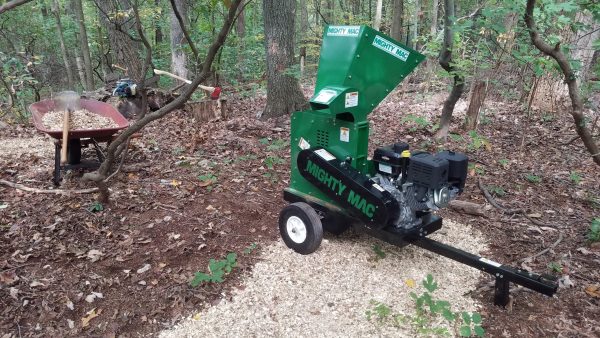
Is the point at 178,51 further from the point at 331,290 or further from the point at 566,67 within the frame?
the point at 566,67

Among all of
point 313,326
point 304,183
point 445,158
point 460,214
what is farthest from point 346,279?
point 460,214

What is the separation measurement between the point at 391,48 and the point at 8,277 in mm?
3583

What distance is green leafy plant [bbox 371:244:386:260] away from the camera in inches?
141

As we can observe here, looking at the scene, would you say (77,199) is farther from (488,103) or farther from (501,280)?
(488,103)

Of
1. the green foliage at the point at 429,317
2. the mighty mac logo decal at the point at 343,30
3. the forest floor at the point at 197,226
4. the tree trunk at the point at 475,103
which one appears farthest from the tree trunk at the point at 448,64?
the green foliage at the point at 429,317

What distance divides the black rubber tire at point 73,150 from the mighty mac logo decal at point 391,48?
3.88 meters

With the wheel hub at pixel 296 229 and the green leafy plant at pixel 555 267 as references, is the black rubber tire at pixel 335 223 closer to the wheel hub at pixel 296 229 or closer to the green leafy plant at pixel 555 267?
the wheel hub at pixel 296 229

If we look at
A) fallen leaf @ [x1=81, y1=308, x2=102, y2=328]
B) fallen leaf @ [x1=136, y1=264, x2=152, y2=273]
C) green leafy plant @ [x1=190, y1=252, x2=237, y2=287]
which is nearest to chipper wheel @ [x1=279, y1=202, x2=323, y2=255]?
green leafy plant @ [x1=190, y1=252, x2=237, y2=287]

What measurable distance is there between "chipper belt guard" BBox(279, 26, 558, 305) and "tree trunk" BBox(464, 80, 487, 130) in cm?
398

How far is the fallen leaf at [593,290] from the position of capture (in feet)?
10.00

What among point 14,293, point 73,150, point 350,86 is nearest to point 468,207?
point 350,86

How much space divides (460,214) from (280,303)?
2507 mm

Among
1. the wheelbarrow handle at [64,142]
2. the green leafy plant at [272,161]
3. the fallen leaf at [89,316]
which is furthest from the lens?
the green leafy plant at [272,161]

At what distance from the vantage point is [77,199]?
169 inches
